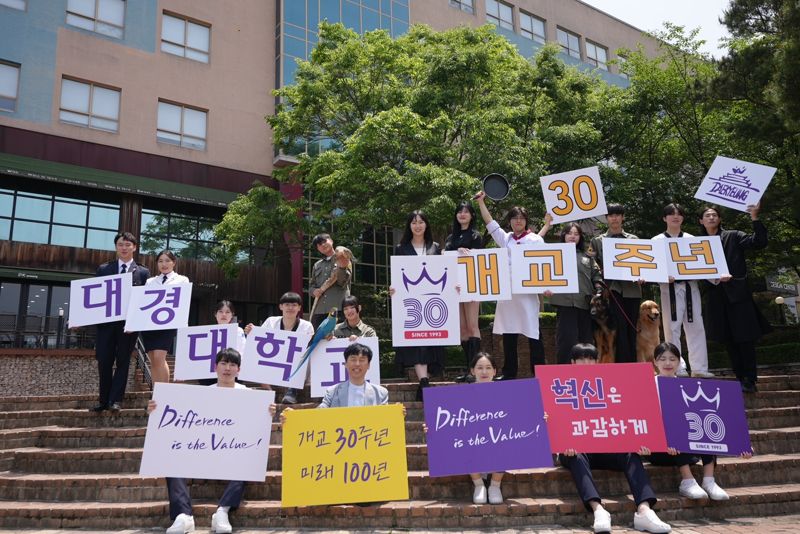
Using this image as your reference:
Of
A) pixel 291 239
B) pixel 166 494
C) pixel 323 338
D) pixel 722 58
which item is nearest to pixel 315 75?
pixel 291 239

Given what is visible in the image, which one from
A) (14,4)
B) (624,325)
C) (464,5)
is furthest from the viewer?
(464,5)

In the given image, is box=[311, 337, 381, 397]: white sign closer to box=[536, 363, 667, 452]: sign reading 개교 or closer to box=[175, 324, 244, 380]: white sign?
box=[175, 324, 244, 380]: white sign

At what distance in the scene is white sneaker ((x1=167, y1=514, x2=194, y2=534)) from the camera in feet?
15.4

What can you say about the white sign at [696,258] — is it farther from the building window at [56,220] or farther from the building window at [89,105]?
the building window at [89,105]

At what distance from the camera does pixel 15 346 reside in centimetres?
1852

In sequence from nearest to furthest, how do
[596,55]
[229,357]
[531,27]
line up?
[229,357]
[531,27]
[596,55]

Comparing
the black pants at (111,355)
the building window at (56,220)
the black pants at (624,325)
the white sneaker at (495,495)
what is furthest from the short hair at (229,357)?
the building window at (56,220)

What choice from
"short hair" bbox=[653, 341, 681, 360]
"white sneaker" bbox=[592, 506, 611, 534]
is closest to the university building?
"short hair" bbox=[653, 341, 681, 360]

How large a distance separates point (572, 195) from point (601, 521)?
4.43 metres

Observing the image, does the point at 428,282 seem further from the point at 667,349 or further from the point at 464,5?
the point at 464,5

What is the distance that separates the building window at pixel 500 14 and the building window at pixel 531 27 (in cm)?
71

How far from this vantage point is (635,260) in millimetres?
7379

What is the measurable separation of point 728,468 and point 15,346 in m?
20.0

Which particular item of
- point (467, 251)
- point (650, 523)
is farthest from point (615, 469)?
point (467, 251)
